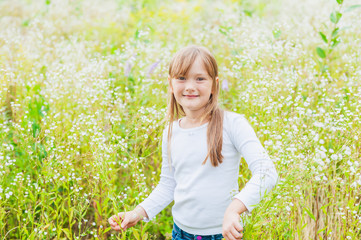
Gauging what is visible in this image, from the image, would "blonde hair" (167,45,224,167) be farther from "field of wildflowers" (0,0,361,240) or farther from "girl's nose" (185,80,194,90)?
"field of wildflowers" (0,0,361,240)

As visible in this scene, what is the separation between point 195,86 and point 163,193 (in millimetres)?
763

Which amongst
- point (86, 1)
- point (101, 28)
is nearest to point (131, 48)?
point (101, 28)

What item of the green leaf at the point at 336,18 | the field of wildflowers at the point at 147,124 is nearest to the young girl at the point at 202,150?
the field of wildflowers at the point at 147,124

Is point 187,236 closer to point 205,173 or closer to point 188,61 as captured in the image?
point 205,173

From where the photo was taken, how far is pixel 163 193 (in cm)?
244

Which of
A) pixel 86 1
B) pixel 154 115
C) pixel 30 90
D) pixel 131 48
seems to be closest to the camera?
pixel 154 115

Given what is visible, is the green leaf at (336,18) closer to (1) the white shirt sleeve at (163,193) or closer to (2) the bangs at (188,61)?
(2) the bangs at (188,61)

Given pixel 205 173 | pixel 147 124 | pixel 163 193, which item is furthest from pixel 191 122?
pixel 147 124

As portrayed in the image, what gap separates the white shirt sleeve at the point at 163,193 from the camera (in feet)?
7.87

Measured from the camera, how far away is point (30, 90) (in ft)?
12.4

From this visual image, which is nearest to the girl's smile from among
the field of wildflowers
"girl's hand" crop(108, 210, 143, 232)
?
the field of wildflowers

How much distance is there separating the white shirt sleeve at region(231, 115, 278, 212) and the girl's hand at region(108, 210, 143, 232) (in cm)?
80

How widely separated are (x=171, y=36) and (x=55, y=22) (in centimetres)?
243

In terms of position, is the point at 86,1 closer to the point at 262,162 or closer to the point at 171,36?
the point at 171,36
